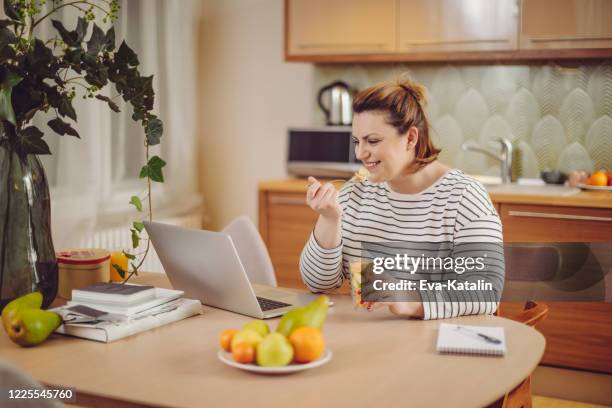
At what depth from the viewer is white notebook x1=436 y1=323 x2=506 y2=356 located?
5.39ft

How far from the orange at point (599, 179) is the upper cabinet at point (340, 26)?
1142 mm

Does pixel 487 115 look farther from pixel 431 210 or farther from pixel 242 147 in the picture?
pixel 431 210

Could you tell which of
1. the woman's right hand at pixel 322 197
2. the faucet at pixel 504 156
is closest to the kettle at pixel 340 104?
the faucet at pixel 504 156

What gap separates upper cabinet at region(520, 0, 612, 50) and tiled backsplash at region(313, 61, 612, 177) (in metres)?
0.32

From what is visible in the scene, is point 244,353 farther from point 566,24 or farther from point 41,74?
point 566,24

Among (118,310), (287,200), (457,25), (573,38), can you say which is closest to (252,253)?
(118,310)

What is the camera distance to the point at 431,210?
2.26m

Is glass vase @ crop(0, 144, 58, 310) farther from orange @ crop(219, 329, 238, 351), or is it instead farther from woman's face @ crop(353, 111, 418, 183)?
woman's face @ crop(353, 111, 418, 183)

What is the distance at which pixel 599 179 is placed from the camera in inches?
A: 145

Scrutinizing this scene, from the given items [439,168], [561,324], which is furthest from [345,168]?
[439,168]

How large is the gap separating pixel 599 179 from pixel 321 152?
1404mm

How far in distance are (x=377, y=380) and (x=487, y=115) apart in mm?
2920

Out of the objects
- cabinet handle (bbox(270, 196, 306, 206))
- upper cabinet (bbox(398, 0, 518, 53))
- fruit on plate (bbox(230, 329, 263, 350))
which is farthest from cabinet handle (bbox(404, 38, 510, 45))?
fruit on plate (bbox(230, 329, 263, 350))

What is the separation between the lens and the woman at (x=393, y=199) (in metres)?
2.20
